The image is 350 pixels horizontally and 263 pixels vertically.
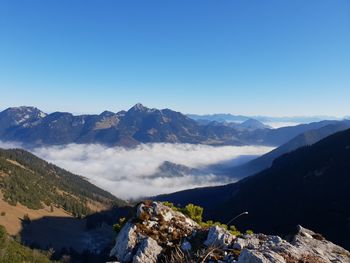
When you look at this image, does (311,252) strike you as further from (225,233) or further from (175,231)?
(175,231)

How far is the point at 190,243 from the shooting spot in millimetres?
29203

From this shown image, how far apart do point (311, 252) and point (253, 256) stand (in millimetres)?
8856

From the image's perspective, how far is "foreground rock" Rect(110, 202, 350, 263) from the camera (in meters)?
25.2

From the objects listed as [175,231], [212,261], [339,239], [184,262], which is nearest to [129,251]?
[175,231]

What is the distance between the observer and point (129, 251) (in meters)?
28.8

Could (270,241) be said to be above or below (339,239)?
above

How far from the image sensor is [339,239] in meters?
192

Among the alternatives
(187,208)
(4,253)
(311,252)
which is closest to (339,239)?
(4,253)

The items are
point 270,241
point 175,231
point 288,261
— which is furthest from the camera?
point 175,231

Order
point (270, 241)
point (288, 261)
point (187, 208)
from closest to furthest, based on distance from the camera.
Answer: point (288, 261)
point (270, 241)
point (187, 208)

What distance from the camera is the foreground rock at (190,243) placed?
82.8ft

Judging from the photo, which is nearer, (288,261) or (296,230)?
(288,261)

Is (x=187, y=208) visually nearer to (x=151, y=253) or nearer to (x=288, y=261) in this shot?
(x=151, y=253)

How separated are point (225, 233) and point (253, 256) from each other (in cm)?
859
